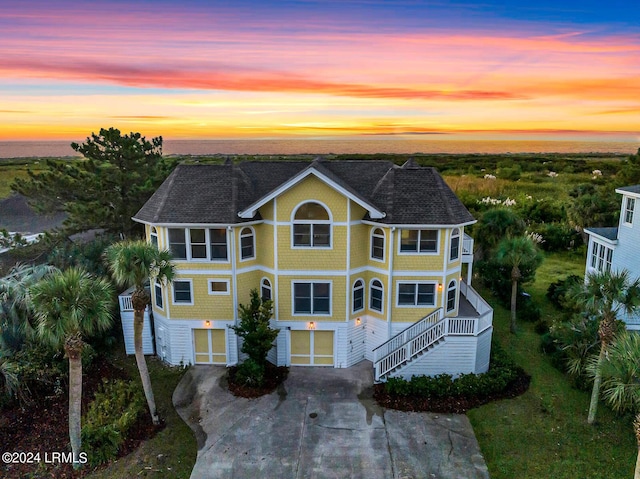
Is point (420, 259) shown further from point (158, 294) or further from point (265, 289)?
point (158, 294)

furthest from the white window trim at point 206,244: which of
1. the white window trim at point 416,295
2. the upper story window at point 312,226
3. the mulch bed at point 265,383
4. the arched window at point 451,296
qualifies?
the arched window at point 451,296

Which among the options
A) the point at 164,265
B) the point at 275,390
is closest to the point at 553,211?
the point at 275,390


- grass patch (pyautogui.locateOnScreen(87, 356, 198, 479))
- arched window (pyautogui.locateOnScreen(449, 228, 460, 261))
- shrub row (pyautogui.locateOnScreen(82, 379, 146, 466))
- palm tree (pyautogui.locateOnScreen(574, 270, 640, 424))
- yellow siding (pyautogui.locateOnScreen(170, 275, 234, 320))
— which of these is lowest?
grass patch (pyautogui.locateOnScreen(87, 356, 198, 479))

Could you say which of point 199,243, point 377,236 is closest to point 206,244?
point 199,243

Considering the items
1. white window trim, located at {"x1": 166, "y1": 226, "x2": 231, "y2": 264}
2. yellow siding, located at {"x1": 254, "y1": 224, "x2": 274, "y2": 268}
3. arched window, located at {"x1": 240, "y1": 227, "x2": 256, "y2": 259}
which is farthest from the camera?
arched window, located at {"x1": 240, "y1": 227, "x2": 256, "y2": 259}

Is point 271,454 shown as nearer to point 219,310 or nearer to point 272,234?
point 219,310

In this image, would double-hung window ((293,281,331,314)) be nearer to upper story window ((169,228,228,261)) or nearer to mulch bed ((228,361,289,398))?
mulch bed ((228,361,289,398))

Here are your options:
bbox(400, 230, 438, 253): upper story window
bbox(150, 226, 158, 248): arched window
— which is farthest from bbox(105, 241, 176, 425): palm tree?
bbox(400, 230, 438, 253): upper story window
